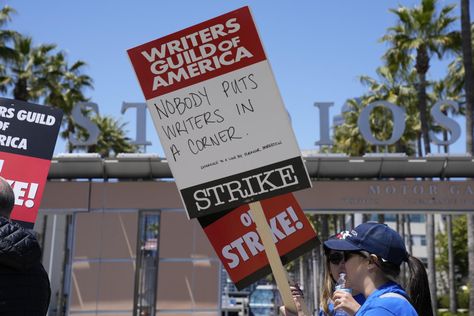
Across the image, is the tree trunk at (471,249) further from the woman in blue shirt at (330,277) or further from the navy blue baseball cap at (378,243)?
the navy blue baseball cap at (378,243)

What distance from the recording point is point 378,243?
2820 mm

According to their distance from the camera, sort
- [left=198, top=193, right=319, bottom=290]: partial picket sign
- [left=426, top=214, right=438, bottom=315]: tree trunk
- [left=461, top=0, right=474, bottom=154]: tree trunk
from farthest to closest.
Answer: [left=426, top=214, right=438, bottom=315]: tree trunk → [left=461, top=0, right=474, bottom=154]: tree trunk → [left=198, top=193, right=319, bottom=290]: partial picket sign

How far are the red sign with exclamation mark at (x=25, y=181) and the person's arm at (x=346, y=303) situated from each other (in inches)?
109

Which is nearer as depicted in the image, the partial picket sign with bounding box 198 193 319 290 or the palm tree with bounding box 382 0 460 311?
the partial picket sign with bounding box 198 193 319 290

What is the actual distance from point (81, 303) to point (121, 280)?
1082 mm

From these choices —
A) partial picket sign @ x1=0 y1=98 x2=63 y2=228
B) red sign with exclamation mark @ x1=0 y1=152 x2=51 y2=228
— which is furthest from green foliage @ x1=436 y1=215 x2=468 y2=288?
red sign with exclamation mark @ x1=0 y1=152 x2=51 y2=228

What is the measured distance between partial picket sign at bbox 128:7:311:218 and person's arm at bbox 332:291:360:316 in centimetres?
110

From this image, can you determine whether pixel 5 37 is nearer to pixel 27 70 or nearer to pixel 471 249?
pixel 27 70

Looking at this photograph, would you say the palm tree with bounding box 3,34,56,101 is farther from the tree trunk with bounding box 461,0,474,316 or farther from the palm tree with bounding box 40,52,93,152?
the tree trunk with bounding box 461,0,474,316

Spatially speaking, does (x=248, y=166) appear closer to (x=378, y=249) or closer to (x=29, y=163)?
(x=378, y=249)

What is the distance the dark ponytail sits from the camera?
3.87 m

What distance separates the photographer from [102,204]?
52.0 ft

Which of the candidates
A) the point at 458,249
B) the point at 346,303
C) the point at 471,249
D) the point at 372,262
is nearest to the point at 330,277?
the point at 372,262

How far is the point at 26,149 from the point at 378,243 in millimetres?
3163
